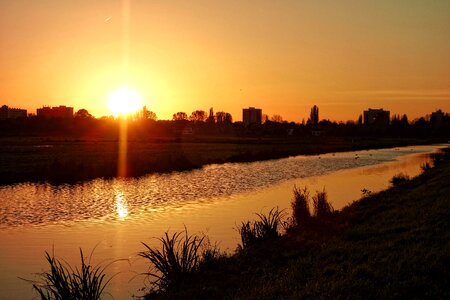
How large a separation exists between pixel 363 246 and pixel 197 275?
16.6 ft

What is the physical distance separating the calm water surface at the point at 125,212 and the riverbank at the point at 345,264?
2.79 metres

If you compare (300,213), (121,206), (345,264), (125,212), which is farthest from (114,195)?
(345,264)

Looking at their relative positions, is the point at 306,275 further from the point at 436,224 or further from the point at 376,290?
the point at 436,224

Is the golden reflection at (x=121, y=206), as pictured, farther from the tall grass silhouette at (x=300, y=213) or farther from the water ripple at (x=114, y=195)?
the tall grass silhouette at (x=300, y=213)

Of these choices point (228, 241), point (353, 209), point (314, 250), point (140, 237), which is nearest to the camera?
point (314, 250)

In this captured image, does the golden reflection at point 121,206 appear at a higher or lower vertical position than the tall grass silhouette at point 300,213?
lower

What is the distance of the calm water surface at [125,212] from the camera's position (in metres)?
16.8

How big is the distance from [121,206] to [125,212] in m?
2.55

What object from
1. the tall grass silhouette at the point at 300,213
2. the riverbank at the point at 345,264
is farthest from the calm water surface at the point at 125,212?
the tall grass silhouette at the point at 300,213

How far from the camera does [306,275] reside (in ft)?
37.9

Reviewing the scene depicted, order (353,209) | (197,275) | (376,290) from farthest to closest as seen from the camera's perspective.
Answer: (353,209) → (197,275) → (376,290)

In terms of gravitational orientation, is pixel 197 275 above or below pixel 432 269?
below

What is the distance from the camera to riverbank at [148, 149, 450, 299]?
31.9 ft

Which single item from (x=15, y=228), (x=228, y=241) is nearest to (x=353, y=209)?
(x=228, y=241)
